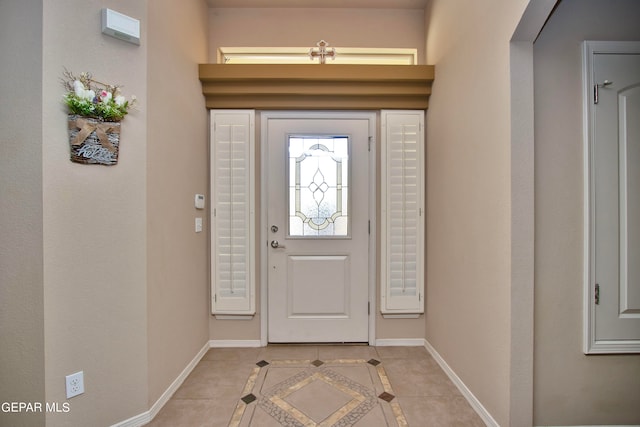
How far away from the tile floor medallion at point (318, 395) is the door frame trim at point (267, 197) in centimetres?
42

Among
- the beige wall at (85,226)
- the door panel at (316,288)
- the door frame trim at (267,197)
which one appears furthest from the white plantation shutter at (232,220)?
the beige wall at (85,226)

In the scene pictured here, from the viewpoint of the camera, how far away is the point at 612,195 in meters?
1.42

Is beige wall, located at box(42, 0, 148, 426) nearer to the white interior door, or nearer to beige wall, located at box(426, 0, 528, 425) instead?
beige wall, located at box(426, 0, 528, 425)

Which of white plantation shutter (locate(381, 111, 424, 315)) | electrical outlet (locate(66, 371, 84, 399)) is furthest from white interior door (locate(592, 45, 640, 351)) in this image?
electrical outlet (locate(66, 371, 84, 399))

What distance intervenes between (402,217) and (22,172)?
2.47 m

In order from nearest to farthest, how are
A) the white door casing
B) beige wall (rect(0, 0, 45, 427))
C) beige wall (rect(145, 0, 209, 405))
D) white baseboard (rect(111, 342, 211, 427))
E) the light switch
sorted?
beige wall (rect(0, 0, 45, 427))
the white door casing
white baseboard (rect(111, 342, 211, 427))
beige wall (rect(145, 0, 209, 405))
the light switch

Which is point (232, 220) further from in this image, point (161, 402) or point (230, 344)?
point (161, 402)

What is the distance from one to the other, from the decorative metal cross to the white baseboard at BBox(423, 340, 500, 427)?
2.76 meters

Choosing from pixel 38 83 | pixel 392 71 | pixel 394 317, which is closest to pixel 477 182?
pixel 392 71

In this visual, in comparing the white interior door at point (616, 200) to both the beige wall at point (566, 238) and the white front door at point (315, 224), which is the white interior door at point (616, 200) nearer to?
the beige wall at point (566, 238)

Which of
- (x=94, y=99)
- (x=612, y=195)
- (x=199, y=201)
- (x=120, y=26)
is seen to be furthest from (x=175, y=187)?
(x=612, y=195)

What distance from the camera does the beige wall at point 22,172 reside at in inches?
50.5

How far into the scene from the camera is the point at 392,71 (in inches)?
92.1

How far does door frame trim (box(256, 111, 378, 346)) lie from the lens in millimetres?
2477
